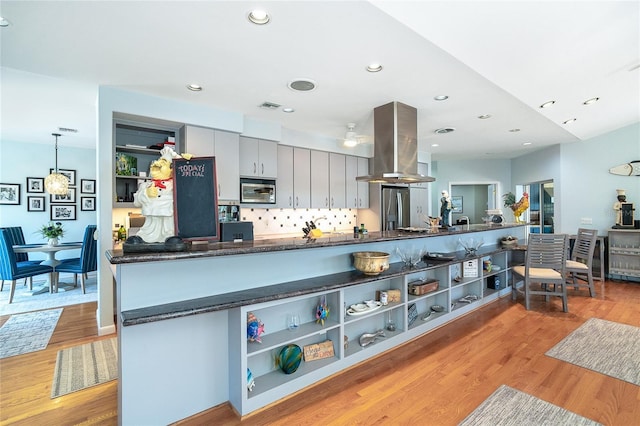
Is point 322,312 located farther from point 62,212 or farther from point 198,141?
point 62,212

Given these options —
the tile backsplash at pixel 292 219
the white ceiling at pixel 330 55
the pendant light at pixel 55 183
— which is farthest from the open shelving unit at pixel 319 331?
the pendant light at pixel 55 183

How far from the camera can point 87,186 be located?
617 centimetres

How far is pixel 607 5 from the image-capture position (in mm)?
2197

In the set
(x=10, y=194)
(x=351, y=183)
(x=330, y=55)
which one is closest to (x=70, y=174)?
(x=10, y=194)

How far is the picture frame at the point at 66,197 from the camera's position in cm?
587

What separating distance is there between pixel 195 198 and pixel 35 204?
613 cm

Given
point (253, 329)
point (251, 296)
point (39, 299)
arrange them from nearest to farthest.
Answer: point (251, 296) < point (253, 329) < point (39, 299)

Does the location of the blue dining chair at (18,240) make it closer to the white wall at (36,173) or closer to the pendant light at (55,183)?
the white wall at (36,173)

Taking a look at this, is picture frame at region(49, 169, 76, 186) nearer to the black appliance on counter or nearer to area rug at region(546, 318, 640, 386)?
the black appliance on counter

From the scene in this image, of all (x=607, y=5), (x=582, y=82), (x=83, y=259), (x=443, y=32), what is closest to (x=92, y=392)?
(x=83, y=259)

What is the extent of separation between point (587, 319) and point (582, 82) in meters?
2.80

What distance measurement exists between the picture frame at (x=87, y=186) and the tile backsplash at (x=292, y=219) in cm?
Answer: 388

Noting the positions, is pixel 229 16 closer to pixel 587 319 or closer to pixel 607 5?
pixel 607 5

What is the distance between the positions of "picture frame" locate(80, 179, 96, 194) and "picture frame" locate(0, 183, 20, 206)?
94cm
